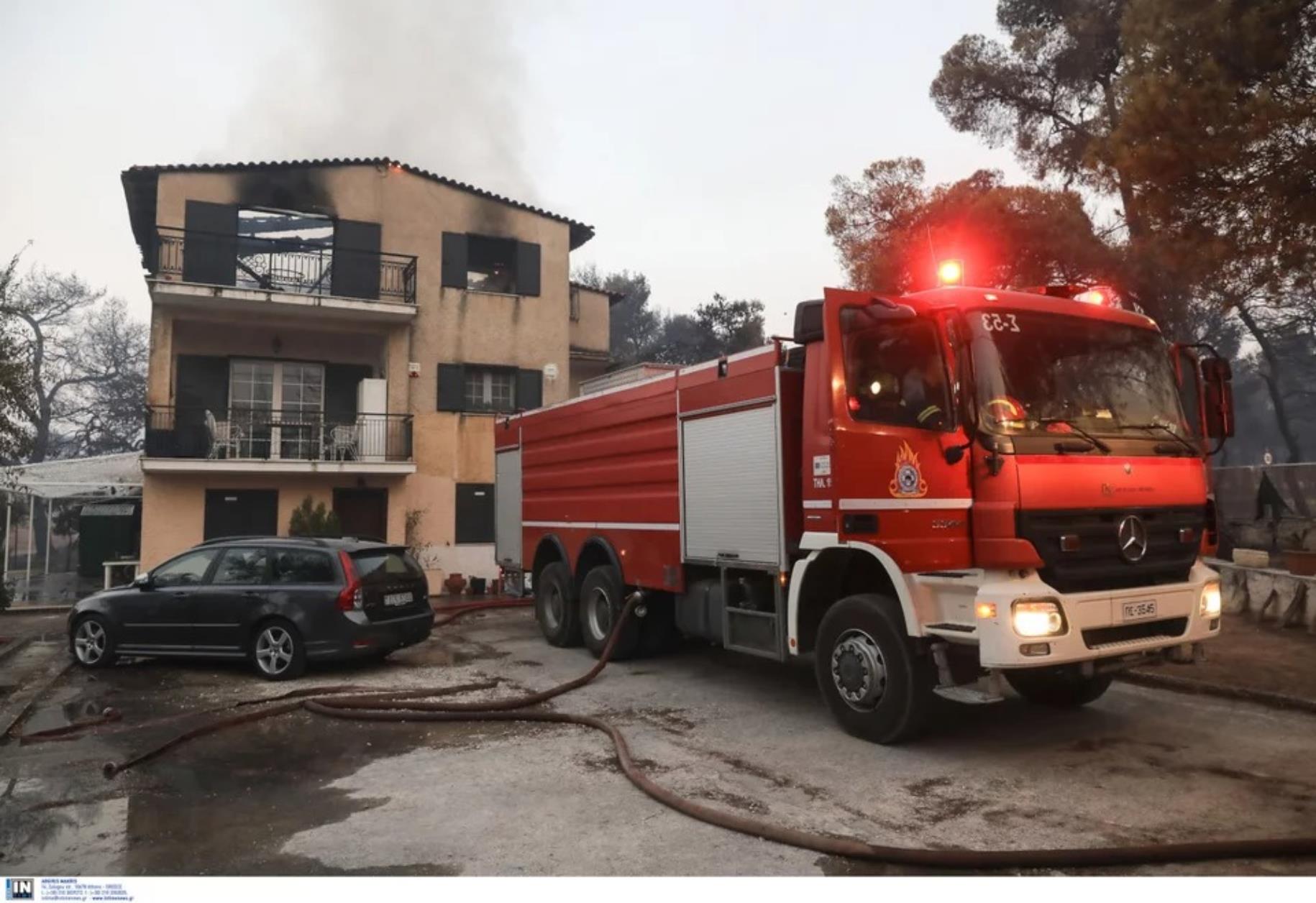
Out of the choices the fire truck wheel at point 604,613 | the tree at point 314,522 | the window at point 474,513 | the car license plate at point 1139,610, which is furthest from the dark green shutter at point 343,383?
the car license plate at point 1139,610

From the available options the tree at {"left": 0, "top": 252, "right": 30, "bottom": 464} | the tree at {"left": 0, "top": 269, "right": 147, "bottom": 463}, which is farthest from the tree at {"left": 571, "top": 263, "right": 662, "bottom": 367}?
the tree at {"left": 0, "top": 252, "right": 30, "bottom": 464}

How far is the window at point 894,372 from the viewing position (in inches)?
217

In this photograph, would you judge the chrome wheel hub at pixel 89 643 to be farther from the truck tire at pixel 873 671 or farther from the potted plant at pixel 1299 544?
the potted plant at pixel 1299 544

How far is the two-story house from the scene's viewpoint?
1672cm

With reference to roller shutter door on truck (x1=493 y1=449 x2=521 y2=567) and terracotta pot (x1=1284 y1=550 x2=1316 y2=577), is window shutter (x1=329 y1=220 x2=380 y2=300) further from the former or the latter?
terracotta pot (x1=1284 y1=550 x2=1316 y2=577)

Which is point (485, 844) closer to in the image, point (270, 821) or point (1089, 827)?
point (270, 821)

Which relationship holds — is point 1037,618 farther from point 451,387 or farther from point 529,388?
point 529,388

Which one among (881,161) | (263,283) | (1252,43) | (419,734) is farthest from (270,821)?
(881,161)

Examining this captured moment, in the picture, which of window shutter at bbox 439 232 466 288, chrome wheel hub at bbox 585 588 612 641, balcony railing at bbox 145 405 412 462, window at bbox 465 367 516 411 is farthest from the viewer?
window at bbox 465 367 516 411

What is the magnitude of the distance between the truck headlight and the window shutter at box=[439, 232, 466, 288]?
51.7ft

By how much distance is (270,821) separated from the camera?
4.65 m

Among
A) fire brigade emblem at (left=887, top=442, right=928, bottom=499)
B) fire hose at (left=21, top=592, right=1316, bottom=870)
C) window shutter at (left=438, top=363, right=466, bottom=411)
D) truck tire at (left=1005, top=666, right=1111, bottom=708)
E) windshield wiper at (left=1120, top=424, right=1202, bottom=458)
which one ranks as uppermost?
window shutter at (left=438, top=363, right=466, bottom=411)

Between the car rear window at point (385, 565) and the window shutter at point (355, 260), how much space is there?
Result: 9831 millimetres

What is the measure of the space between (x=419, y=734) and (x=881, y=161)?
15.5m
